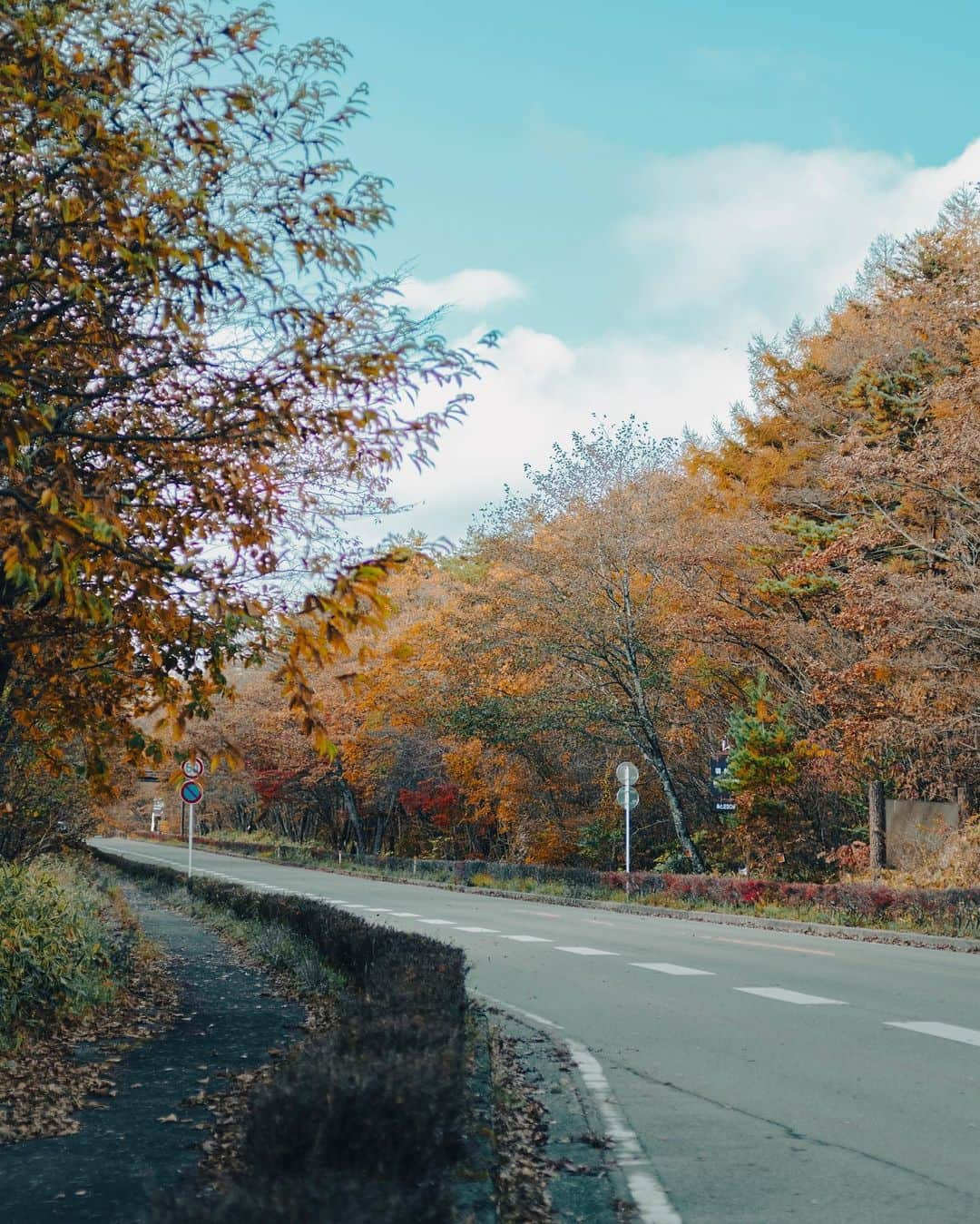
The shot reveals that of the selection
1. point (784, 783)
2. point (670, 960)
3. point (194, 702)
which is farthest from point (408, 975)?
point (784, 783)

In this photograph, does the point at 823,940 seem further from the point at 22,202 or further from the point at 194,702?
the point at 22,202

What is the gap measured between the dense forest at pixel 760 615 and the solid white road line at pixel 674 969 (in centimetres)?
978

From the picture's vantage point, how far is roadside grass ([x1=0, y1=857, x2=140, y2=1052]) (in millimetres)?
9516

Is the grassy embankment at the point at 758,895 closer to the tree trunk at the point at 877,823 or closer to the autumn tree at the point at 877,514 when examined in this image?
the autumn tree at the point at 877,514

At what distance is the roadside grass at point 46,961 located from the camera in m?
9.52

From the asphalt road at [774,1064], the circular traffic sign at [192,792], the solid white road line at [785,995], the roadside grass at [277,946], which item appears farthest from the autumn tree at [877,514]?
the circular traffic sign at [192,792]

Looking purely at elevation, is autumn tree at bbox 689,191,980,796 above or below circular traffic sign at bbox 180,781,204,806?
above

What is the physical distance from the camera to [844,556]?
96.0ft

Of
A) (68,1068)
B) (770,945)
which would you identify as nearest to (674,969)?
(770,945)

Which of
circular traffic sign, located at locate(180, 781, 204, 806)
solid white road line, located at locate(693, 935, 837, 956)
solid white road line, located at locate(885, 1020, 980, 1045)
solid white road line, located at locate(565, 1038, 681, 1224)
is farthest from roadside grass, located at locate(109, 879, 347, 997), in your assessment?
solid white road line, located at locate(693, 935, 837, 956)

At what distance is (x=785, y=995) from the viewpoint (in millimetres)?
12734

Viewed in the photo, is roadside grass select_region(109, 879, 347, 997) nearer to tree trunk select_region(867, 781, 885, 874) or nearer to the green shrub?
the green shrub

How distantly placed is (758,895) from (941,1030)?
16.7 m

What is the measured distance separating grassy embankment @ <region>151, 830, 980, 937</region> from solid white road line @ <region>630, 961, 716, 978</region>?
6703 millimetres
